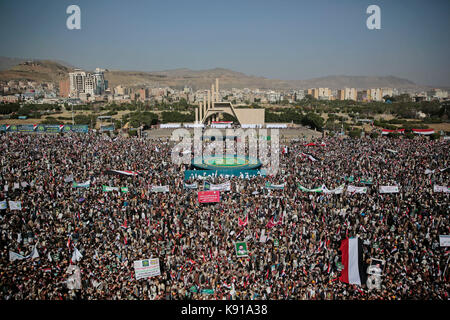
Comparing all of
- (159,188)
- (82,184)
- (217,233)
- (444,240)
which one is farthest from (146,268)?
(444,240)

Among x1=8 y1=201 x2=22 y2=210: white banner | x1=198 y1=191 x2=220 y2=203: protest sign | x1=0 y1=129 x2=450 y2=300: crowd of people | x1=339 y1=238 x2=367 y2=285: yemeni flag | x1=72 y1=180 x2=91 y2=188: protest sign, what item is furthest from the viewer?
x1=72 y1=180 x2=91 y2=188: protest sign

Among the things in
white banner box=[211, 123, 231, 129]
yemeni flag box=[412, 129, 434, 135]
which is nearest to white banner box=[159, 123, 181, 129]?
white banner box=[211, 123, 231, 129]

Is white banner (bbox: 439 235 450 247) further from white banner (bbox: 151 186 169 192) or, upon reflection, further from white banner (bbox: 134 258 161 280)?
white banner (bbox: 151 186 169 192)

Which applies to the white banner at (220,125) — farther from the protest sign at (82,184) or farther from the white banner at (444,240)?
the white banner at (444,240)

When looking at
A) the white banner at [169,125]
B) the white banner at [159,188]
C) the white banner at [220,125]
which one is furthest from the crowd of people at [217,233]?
the white banner at [169,125]
